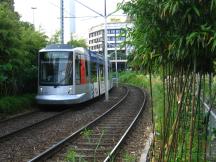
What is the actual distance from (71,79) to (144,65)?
18.3 metres

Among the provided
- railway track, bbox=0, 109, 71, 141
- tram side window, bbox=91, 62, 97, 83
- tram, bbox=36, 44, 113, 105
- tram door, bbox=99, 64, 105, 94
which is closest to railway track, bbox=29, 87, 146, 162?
railway track, bbox=0, 109, 71, 141

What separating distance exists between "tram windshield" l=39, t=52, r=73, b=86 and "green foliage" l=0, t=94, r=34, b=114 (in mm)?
1318

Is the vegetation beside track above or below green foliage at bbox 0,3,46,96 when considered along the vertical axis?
below

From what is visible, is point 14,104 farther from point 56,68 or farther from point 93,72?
point 93,72

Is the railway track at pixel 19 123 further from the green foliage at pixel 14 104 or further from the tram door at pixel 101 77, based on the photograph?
the tram door at pixel 101 77

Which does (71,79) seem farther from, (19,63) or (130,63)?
(130,63)

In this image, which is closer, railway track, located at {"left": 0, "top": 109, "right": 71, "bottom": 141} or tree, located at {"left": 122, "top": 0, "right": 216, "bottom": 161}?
tree, located at {"left": 122, "top": 0, "right": 216, "bottom": 161}

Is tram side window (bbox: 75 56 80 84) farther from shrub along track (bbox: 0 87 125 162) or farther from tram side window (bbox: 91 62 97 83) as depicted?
shrub along track (bbox: 0 87 125 162)

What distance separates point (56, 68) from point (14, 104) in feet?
9.95

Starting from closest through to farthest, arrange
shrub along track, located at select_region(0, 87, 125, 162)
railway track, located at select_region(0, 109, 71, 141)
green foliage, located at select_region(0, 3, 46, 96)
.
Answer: shrub along track, located at select_region(0, 87, 125, 162)
railway track, located at select_region(0, 109, 71, 141)
green foliage, located at select_region(0, 3, 46, 96)

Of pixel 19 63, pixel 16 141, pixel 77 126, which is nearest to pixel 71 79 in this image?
pixel 19 63

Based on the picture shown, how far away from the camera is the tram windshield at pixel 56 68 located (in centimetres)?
2400

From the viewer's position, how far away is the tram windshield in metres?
24.0

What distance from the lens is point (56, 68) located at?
2406 centimetres
